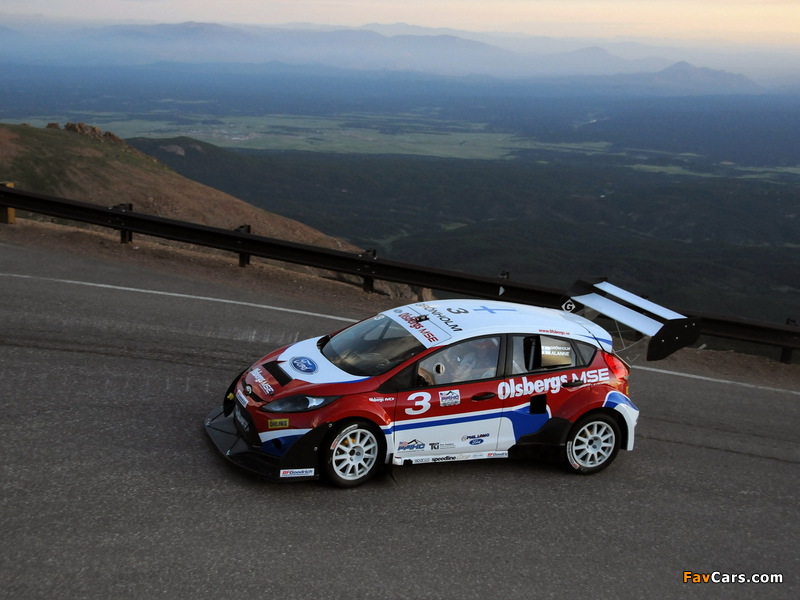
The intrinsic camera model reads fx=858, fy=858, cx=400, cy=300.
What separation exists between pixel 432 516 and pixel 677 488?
2600 millimetres

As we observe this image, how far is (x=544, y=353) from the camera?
7941mm

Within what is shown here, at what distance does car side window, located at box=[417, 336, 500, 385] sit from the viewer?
7.54 meters

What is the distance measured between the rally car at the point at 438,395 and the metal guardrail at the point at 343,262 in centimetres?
510

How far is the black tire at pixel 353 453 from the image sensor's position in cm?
714

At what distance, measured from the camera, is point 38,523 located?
6.27 meters

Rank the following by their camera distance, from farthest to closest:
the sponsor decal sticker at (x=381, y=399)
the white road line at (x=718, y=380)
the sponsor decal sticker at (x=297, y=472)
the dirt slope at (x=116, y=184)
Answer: the dirt slope at (x=116, y=184)
the white road line at (x=718, y=380)
the sponsor decal sticker at (x=381, y=399)
the sponsor decal sticker at (x=297, y=472)

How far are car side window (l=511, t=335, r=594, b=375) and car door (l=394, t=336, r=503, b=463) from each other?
0.20m

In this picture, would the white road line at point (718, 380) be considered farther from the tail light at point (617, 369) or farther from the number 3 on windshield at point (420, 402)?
the number 3 on windshield at point (420, 402)

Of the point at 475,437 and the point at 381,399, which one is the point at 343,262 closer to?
the point at 475,437

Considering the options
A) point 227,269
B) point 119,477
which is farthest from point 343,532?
point 227,269

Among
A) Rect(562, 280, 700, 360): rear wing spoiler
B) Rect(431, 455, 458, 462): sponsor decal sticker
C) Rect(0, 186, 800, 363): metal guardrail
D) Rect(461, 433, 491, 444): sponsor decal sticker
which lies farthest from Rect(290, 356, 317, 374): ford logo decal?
Rect(0, 186, 800, 363): metal guardrail

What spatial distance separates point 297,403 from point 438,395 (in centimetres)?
123

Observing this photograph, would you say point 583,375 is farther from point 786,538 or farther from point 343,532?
point 343,532

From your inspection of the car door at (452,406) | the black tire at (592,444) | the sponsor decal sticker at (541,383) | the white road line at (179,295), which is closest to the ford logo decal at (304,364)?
the car door at (452,406)
